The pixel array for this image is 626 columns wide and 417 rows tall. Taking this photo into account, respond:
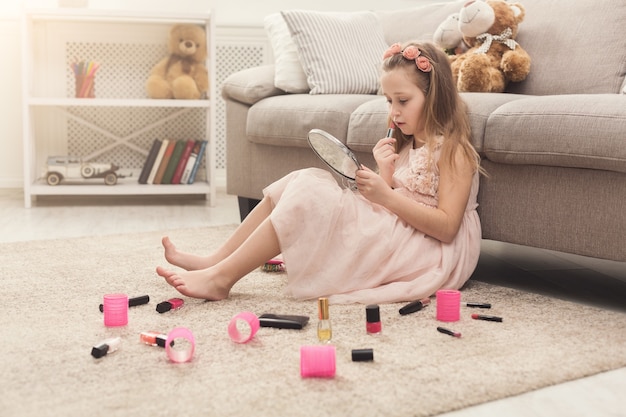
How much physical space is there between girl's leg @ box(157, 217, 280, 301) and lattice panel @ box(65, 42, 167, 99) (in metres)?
2.19

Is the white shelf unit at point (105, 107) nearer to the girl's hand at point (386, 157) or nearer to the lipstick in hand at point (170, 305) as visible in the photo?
the girl's hand at point (386, 157)

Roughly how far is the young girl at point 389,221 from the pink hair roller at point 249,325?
281 mm

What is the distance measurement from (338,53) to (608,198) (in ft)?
4.22

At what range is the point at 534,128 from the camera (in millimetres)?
1723

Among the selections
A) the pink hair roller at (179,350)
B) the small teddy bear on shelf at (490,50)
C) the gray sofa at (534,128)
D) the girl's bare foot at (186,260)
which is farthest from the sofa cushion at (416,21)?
the pink hair roller at (179,350)

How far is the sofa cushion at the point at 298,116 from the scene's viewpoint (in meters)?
2.30

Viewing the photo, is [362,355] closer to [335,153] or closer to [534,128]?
[335,153]

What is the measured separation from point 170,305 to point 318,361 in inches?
19.8

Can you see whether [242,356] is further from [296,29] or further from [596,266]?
[296,29]

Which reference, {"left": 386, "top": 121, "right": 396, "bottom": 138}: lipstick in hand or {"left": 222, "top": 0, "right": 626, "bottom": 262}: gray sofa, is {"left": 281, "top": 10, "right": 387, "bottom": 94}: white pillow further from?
{"left": 386, "top": 121, "right": 396, "bottom": 138}: lipstick in hand

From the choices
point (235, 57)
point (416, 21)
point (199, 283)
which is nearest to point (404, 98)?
point (199, 283)

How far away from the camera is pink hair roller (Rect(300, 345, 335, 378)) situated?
118 cm

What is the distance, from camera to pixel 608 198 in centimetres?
165

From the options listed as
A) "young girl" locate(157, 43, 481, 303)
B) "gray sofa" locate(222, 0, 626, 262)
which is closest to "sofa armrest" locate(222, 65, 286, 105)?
"gray sofa" locate(222, 0, 626, 262)
